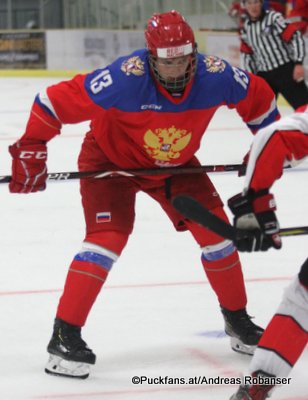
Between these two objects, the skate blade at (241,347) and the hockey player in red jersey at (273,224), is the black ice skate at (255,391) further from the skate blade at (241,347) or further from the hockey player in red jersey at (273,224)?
the skate blade at (241,347)

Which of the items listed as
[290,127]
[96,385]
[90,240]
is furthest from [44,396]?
[290,127]

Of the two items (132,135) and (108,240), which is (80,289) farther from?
(132,135)

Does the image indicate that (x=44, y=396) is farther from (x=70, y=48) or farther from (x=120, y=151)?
(x=70, y=48)

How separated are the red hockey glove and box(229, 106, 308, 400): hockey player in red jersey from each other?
0.70m

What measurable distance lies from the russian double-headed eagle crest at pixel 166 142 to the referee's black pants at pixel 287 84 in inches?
135

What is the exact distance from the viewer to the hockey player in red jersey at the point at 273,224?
202 cm

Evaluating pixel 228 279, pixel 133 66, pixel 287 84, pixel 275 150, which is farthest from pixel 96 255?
pixel 287 84

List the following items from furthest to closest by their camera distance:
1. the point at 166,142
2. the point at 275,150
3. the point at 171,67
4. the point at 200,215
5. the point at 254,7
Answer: the point at 254,7 < the point at 166,142 < the point at 171,67 < the point at 200,215 < the point at 275,150

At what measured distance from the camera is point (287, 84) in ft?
19.9

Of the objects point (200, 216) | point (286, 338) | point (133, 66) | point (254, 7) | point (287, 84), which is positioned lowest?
point (287, 84)

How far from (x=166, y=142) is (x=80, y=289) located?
463 millimetres

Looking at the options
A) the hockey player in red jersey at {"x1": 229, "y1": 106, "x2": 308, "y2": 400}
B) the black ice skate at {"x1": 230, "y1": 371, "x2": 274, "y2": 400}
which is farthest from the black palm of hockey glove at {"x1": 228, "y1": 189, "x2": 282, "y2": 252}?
the black ice skate at {"x1": 230, "y1": 371, "x2": 274, "y2": 400}

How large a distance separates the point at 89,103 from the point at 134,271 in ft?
3.78

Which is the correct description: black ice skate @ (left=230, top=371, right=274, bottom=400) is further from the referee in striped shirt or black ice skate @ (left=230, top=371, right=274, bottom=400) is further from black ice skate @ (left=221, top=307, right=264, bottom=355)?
the referee in striped shirt
